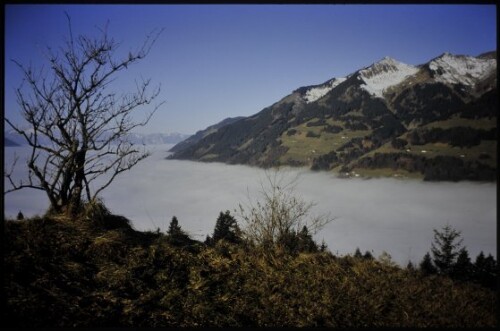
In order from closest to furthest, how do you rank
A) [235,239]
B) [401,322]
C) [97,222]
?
[401,322]
[97,222]
[235,239]

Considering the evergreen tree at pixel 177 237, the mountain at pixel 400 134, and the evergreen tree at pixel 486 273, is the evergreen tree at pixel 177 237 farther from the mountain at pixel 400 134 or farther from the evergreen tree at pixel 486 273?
the mountain at pixel 400 134

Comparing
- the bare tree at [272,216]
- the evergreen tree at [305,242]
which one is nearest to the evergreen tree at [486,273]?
the evergreen tree at [305,242]

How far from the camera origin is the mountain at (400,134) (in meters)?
117

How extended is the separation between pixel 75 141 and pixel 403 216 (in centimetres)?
18911

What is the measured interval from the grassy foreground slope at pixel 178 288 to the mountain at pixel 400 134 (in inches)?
3086

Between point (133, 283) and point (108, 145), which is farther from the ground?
point (108, 145)

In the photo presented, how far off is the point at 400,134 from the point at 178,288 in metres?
165

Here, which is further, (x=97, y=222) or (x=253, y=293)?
(x=97, y=222)

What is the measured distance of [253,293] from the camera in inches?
184

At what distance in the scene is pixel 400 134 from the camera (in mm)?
151625

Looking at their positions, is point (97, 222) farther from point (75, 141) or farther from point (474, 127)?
point (474, 127)

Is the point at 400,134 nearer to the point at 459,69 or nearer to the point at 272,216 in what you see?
the point at 459,69

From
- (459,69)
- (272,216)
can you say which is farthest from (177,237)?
(459,69)

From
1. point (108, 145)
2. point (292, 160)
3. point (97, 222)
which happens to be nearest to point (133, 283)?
point (97, 222)
